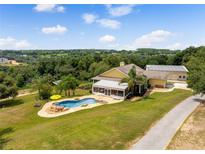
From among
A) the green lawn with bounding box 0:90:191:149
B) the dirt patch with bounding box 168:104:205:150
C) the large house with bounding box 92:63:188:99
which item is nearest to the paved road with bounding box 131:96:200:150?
the dirt patch with bounding box 168:104:205:150

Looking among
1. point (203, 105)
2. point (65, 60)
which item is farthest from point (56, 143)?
point (65, 60)

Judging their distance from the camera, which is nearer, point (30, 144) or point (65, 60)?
point (30, 144)

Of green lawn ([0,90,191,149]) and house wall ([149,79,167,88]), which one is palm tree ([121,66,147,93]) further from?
green lawn ([0,90,191,149])

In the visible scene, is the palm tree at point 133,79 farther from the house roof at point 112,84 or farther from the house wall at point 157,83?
the house wall at point 157,83

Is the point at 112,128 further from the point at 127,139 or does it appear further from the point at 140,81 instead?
the point at 140,81

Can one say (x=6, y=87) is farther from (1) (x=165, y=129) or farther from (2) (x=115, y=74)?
(1) (x=165, y=129)

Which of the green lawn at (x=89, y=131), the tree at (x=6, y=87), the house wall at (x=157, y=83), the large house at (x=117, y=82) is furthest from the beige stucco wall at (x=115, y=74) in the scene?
the tree at (x=6, y=87)
